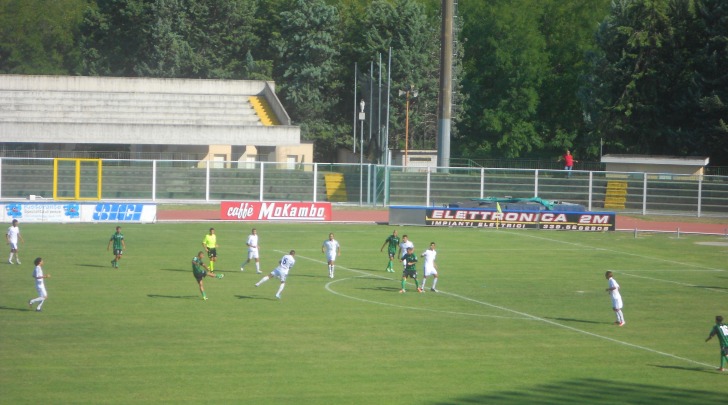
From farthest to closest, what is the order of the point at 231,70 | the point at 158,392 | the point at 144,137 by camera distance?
1. the point at 231,70
2. the point at 144,137
3. the point at 158,392

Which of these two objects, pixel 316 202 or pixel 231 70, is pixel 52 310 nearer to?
pixel 316 202

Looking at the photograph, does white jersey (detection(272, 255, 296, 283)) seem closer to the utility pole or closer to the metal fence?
the metal fence

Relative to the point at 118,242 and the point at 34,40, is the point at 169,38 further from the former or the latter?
the point at 118,242

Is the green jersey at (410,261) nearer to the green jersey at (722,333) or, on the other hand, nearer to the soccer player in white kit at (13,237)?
the green jersey at (722,333)

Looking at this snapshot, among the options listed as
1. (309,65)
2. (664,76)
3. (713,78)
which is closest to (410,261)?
(713,78)

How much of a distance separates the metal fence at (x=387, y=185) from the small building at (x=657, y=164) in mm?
2206

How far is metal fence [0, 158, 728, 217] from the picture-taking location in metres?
56.7

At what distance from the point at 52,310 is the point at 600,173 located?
39678mm

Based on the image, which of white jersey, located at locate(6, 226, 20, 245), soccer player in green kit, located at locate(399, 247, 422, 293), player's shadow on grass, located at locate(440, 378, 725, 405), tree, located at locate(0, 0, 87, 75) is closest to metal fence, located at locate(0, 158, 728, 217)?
white jersey, located at locate(6, 226, 20, 245)

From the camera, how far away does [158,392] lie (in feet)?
66.6

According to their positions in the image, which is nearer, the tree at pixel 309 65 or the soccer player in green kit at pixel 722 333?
the soccer player in green kit at pixel 722 333

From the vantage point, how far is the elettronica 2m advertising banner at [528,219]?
52688 mm

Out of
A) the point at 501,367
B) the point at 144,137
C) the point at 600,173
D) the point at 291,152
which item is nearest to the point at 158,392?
the point at 501,367

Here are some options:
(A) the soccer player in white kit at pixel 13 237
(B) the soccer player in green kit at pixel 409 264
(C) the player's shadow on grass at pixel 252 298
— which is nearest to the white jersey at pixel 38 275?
(C) the player's shadow on grass at pixel 252 298
